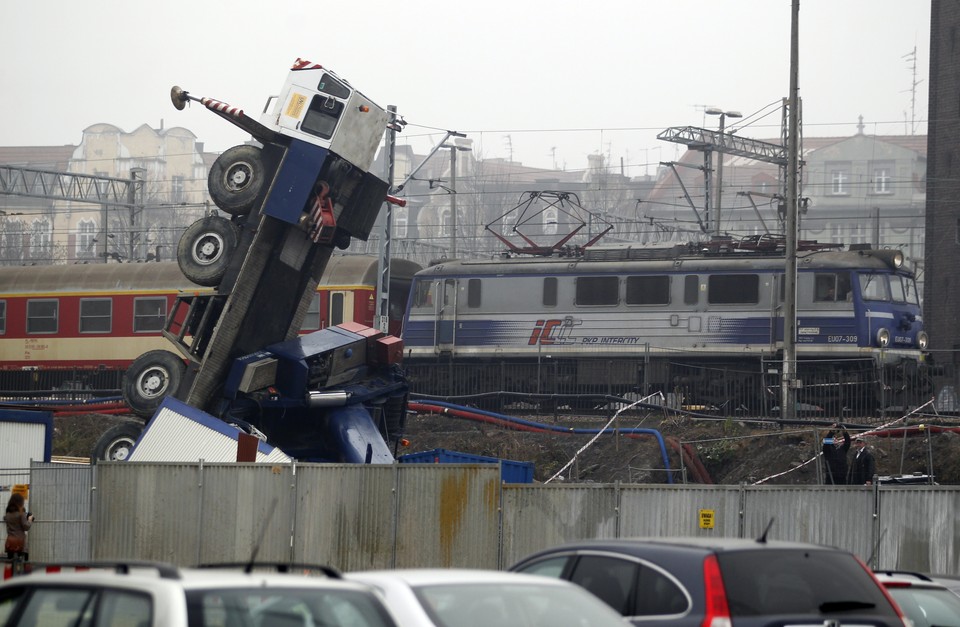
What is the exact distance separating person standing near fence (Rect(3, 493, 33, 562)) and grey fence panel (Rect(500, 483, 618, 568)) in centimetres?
623

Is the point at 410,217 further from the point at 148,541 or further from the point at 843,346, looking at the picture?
the point at 148,541

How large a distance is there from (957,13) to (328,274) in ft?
99.2

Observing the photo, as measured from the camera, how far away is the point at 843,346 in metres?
30.6

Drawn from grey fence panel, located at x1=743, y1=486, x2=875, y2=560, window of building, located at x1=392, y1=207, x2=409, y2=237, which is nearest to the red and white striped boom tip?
grey fence panel, located at x1=743, y1=486, x2=875, y2=560

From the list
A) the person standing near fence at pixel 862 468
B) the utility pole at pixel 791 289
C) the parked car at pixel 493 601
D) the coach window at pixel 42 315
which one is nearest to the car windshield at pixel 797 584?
the parked car at pixel 493 601

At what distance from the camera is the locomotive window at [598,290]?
33.0 m

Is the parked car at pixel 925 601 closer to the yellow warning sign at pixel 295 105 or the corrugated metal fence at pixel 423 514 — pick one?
the corrugated metal fence at pixel 423 514

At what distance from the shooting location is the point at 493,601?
6.59 metres

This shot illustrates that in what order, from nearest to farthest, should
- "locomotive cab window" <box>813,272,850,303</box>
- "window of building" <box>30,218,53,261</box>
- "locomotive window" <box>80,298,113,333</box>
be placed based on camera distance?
1. "locomotive cab window" <box>813,272,850,303</box>
2. "locomotive window" <box>80,298,113,333</box>
3. "window of building" <box>30,218,53,261</box>

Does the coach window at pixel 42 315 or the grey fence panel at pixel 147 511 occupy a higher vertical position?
the coach window at pixel 42 315

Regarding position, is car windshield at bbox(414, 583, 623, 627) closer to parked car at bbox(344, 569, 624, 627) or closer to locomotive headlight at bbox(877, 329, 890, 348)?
parked car at bbox(344, 569, 624, 627)

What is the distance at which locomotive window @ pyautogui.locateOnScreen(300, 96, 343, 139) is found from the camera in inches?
702

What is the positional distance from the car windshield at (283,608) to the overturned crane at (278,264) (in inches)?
487

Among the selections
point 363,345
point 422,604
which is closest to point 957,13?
point 363,345
